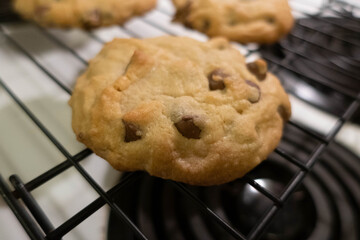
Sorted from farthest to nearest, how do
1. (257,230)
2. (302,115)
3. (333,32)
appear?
(333,32) → (302,115) → (257,230)

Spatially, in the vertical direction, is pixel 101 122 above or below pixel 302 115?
below

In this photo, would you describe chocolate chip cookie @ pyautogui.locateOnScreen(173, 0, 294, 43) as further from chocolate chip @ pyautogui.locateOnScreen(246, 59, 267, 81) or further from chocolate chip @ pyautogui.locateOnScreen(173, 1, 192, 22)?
chocolate chip @ pyautogui.locateOnScreen(246, 59, 267, 81)

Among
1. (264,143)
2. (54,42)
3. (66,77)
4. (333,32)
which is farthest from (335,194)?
(54,42)

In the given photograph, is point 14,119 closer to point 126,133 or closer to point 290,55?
point 126,133

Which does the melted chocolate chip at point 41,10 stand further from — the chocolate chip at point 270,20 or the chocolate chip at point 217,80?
the chocolate chip at point 270,20

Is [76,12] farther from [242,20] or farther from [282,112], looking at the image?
[282,112]

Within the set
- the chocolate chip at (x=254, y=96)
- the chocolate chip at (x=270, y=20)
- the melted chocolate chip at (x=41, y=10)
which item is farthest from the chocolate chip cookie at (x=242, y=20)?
the melted chocolate chip at (x=41, y=10)

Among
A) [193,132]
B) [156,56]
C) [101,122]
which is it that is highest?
[156,56]

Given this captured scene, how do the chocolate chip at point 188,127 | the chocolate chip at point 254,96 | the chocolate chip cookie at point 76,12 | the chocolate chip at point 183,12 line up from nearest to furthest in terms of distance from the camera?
the chocolate chip at point 188,127, the chocolate chip at point 254,96, the chocolate chip cookie at point 76,12, the chocolate chip at point 183,12
